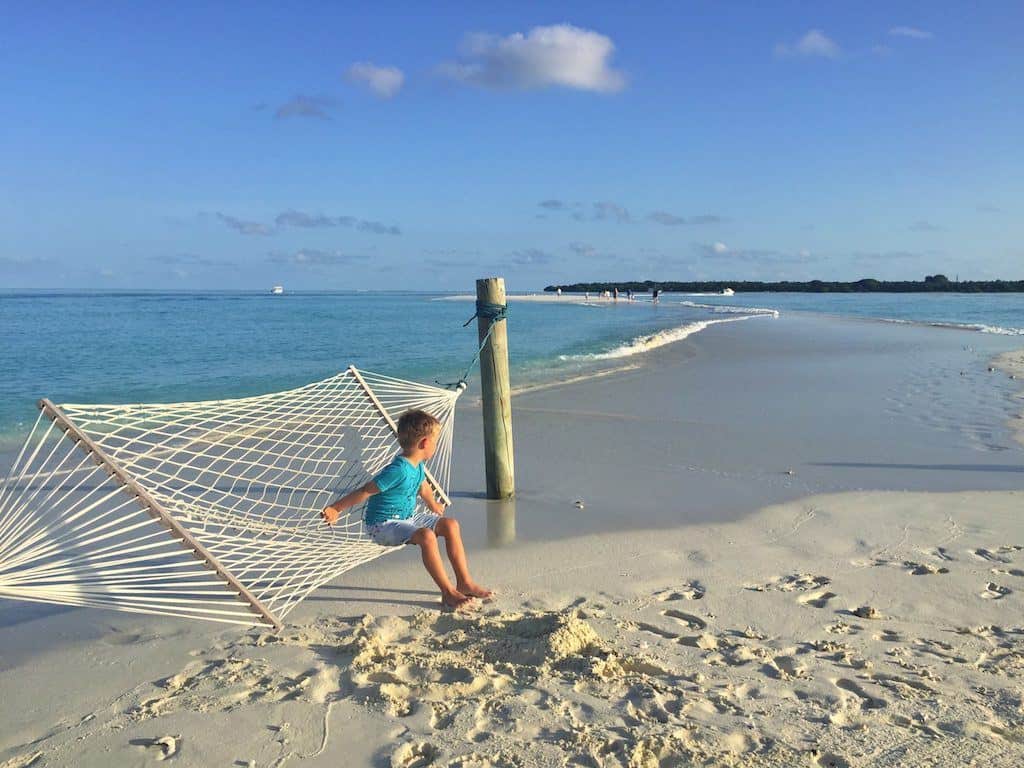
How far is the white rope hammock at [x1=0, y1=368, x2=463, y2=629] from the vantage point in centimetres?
309

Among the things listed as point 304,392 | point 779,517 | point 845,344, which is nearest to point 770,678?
point 779,517

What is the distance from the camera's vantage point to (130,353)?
20266 mm

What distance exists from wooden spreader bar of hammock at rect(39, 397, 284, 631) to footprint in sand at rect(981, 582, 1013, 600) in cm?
330

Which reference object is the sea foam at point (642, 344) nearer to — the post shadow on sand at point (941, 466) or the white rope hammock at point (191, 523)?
the white rope hammock at point (191, 523)

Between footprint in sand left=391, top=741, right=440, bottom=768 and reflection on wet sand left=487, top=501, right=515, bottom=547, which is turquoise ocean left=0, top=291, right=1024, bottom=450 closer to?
reflection on wet sand left=487, top=501, right=515, bottom=547

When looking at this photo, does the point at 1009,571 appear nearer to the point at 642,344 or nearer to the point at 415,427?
the point at 415,427

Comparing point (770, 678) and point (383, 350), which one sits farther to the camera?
point (383, 350)

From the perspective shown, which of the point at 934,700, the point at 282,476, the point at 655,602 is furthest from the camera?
the point at 282,476

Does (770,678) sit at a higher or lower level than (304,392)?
lower

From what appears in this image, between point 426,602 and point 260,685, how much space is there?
43.4 inches

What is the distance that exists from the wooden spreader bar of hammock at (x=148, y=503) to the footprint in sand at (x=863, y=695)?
2.23 meters

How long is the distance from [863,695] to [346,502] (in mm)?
2277

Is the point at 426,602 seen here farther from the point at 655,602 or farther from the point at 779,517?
the point at 779,517

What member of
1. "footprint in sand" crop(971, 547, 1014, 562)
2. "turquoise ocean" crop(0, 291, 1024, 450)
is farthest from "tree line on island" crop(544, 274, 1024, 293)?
"footprint in sand" crop(971, 547, 1014, 562)
